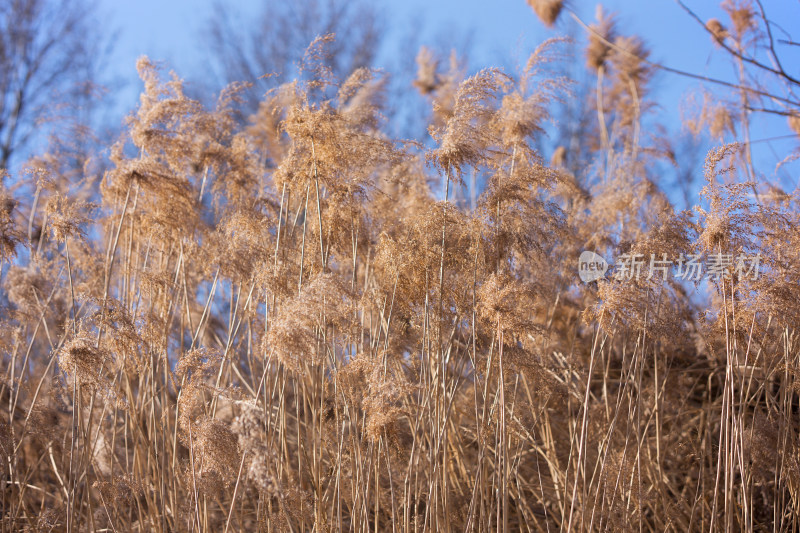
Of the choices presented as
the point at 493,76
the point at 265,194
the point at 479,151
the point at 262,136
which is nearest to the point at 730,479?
the point at 479,151

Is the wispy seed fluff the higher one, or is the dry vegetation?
the wispy seed fluff

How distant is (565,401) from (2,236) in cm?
326

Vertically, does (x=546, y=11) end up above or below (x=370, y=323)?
above

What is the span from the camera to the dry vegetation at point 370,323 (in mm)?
2592

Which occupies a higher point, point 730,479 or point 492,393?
point 492,393

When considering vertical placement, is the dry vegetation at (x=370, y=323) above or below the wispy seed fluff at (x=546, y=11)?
below

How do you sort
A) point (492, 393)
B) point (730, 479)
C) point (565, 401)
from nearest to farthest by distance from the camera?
point (730, 479), point (492, 393), point (565, 401)

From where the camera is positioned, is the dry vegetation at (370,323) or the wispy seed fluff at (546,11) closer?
the dry vegetation at (370,323)

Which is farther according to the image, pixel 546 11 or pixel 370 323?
pixel 546 11

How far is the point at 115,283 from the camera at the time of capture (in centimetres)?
423

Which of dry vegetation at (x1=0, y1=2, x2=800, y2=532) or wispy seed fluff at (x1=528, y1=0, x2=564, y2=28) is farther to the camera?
wispy seed fluff at (x1=528, y1=0, x2=564, y2=28)

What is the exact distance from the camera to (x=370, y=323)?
313 centimetres

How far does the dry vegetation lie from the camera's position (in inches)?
102

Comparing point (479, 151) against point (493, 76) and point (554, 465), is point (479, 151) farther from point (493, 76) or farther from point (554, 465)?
point (554, 465)
